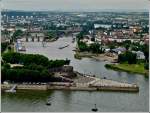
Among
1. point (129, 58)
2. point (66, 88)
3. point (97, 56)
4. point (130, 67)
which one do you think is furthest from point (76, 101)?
point (97, 56)

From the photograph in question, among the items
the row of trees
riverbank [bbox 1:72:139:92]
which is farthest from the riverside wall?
the row of trees

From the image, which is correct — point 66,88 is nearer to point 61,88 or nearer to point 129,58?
point 61,88

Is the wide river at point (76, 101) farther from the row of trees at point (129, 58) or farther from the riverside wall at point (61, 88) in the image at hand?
the row of trees at point (129, 58)

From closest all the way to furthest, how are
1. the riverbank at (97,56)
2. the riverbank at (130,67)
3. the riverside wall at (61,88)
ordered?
the riverside wall at (61,88) < the riverbank at (130,67) < the riverbank at (97,56)

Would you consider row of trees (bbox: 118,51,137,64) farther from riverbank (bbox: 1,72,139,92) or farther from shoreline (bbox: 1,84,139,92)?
shoreline (bbox: 1,84,139,92)

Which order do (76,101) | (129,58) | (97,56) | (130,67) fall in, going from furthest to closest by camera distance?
(97,56), (129,58), (130,67), (76,101)

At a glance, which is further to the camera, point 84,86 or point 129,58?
point 129,58

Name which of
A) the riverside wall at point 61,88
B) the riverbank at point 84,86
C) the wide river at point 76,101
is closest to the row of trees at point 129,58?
the wide river at point 76,101

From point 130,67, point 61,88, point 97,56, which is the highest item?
point 61,88

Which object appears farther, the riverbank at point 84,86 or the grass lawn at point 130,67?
the grass lawn at point 130,67

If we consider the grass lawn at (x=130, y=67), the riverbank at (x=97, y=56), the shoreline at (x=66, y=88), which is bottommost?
the riverbank at (x=97, y=56)

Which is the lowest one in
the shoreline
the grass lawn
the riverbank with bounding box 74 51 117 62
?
the riverbank with bounding box 74 51 117 62
